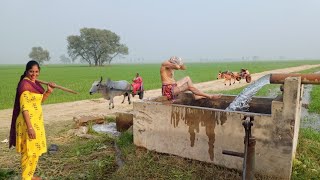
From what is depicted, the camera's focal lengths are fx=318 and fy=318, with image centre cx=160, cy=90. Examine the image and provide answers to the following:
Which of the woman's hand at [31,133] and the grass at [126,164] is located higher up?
the woman's hand at [31,133]

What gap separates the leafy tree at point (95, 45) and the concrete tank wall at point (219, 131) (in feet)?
224

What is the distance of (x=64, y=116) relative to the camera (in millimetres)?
10281

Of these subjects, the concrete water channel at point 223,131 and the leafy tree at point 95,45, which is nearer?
the concrete water channel at point 223,131

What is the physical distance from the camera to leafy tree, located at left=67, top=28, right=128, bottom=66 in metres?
72.2

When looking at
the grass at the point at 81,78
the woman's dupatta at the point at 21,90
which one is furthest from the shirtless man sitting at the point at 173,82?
the woman's dupatta at the point at 21,90

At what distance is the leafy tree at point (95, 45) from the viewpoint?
7219 centimetres

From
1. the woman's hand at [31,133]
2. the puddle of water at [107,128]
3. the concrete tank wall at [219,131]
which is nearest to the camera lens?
the woman's hand at [31,133]

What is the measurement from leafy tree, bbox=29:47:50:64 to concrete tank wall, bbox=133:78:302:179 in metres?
96.2

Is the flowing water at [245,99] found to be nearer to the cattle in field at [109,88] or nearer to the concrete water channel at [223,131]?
the concrete water channel at [223,131]

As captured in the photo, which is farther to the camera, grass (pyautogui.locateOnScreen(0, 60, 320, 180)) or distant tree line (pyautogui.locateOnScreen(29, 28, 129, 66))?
distant tree line (pyautogui.locateOnScreen(29, 28, 129, 66))

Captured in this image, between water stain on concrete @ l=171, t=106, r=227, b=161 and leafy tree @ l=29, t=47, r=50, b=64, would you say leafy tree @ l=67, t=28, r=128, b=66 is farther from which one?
water stain on concrete @ l=171, t=106, r=227, b=161

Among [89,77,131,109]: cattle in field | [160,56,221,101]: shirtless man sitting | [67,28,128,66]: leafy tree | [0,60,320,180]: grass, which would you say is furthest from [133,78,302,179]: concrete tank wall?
[67,28,128,66]: leafy tree

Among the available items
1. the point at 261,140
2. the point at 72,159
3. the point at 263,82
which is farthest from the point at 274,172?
the point at 72,159

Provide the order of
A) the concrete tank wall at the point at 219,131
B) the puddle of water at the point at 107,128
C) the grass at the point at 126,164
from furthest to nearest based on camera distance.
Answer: the puddle of water at the point at 107,128 < the grass at the point at 126,164 < the concrete tank wall at the point at 219,131
